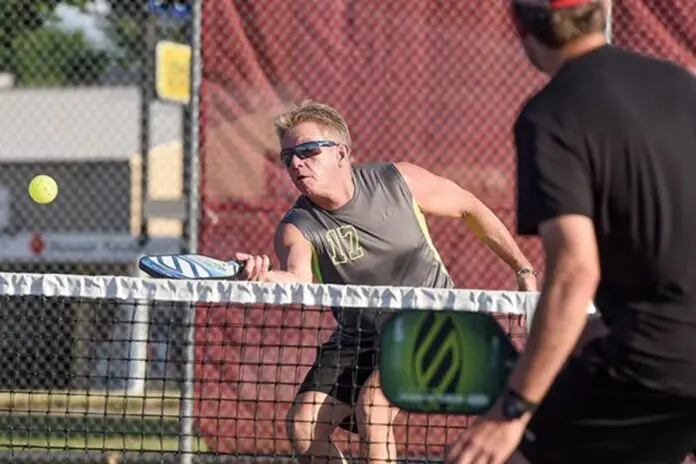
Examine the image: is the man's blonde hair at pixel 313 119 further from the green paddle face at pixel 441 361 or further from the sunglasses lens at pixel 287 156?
the green paddle face at pixel 441 361

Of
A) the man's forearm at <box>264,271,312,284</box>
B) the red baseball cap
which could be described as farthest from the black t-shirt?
the man's forearm at <box>264,271,312,284</box>

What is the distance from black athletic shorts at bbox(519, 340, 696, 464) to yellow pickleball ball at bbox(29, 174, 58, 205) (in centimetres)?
457

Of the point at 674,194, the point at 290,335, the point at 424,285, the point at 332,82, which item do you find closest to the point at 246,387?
the point at 290,335

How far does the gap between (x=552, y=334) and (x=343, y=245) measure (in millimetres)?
3065

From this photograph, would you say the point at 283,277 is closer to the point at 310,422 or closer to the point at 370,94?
the point at 310,422

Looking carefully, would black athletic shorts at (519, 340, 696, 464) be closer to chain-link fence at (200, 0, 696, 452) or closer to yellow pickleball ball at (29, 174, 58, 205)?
yellow pickleball ball at (29, 174, 58, 205)

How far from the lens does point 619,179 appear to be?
3.24 meters

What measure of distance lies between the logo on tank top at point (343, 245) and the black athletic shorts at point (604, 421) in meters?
2.77

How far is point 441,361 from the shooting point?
3.71 metres

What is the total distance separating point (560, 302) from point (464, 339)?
0.60 m

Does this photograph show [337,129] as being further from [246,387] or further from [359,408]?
[246,387]

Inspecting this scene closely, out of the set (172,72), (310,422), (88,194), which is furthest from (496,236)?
(88,194)

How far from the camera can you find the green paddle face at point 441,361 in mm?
3648

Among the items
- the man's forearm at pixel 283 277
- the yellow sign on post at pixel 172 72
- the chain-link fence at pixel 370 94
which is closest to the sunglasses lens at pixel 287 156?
the man's forearm at pixel 283 277
